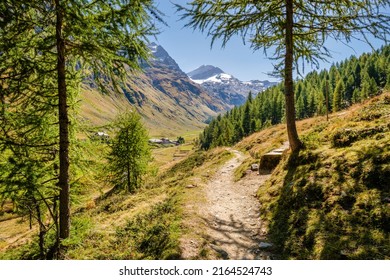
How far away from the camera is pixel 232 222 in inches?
391

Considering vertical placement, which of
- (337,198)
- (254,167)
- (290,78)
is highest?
(290,78)

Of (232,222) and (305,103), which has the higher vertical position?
(305,103)

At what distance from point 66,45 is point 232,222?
835 centimetres

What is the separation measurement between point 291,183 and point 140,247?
253 inches

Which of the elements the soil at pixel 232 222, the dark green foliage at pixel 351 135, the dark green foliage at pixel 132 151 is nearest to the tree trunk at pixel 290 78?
the dark green foliage at pixel 351 135

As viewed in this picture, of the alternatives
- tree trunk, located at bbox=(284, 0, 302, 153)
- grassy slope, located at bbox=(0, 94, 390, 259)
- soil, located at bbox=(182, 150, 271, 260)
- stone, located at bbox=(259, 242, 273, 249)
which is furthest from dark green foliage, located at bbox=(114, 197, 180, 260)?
tree trunk, located at bbox=(284, 0, 302, 153)

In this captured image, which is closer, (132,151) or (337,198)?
(337,198)

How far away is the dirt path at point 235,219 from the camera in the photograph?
7579 millimetres

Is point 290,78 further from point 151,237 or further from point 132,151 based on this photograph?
point 132,151

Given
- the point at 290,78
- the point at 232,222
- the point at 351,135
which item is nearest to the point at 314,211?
the point at 232,222

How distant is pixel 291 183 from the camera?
10.5 meters

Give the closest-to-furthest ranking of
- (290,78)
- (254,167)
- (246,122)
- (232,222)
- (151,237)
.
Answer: (151,237), (232,222), (290,78), (254,167), (246,122)

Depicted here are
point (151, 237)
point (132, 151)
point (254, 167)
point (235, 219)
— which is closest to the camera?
point (151, 237)
